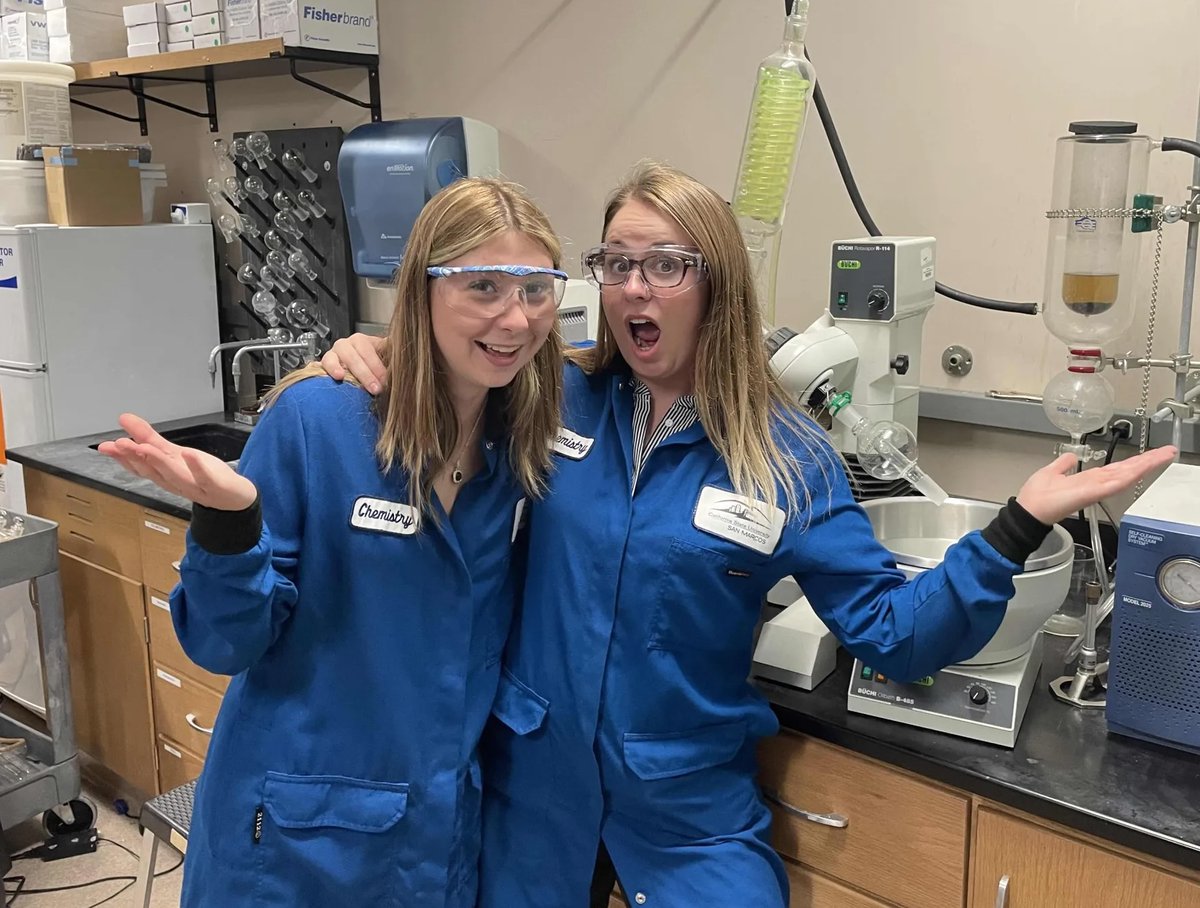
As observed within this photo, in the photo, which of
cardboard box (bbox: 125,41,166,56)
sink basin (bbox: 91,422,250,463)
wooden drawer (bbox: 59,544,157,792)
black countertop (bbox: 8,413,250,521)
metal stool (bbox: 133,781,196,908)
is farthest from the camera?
cardboard box (bbox: 125,41,166,56)

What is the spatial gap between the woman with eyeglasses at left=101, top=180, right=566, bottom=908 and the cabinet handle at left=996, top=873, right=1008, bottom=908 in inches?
27.8

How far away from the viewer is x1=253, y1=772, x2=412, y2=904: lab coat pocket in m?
1.40

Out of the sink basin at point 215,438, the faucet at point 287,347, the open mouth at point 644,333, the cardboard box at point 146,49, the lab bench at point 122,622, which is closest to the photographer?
the open mouth at point 644,333

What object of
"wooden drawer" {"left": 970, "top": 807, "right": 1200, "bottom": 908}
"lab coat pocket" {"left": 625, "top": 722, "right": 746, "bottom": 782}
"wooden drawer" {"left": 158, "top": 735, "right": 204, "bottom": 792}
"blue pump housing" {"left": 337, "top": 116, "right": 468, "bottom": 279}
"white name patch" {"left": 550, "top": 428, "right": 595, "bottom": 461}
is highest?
"blue pump housing" {"left": 337, "top": 116, "right": 468, "bottom": 279}

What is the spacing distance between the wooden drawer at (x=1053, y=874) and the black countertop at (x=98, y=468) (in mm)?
1816

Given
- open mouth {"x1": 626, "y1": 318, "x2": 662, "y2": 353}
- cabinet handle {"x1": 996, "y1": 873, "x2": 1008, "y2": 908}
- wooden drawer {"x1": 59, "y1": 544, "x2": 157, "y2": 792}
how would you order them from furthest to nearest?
1. wooden drawer {"x1": 59, "y1": 544, "x2": 157, "y2": 792}
2. open mouth {"x1": 626, "y1": 318, "x2": 662, "y2": 353}
3. cabinet handle {"x1": 996, "y1": 873, "x2": 1008, "y2": 908}

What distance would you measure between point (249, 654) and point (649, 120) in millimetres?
1743

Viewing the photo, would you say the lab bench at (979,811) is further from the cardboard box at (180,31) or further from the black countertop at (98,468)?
the cardboard box at (180,31)

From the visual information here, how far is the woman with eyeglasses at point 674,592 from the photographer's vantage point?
1.38 meters

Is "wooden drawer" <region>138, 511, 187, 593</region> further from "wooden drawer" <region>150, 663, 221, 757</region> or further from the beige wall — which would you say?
the beige wall

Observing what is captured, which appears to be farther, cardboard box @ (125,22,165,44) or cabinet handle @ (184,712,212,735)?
cardboard box @ (125,22,165,44)

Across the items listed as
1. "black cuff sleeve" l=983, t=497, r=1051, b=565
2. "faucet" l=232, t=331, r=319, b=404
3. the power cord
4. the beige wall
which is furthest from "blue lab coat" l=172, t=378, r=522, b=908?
"faucet" l=232, t=331, r=319, b=404

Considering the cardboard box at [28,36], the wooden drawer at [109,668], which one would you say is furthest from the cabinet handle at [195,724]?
the cardboard box at [28,36]

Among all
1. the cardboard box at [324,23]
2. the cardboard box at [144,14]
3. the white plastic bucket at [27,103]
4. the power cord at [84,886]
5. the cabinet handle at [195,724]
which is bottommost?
the power cord at [84,886]
